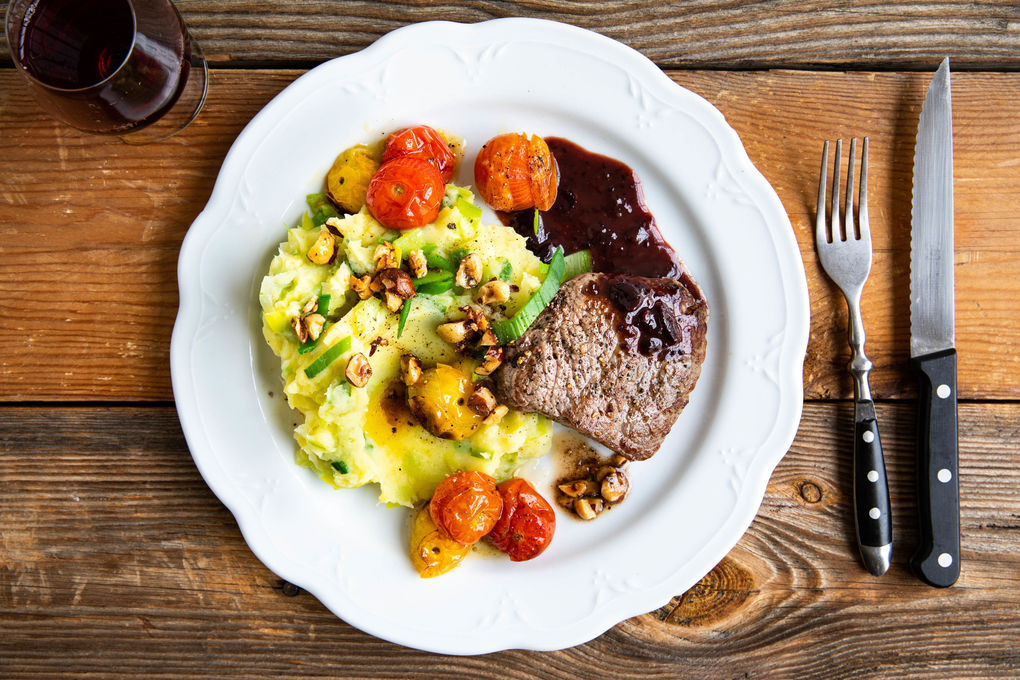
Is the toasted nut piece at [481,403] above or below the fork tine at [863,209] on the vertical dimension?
below

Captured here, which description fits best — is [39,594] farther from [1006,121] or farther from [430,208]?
[1006,121]

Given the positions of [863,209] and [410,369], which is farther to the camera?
[863,209]

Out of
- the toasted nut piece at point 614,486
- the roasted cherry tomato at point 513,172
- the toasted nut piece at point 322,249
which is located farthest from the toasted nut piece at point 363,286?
the toasted nut piece at point 614,486

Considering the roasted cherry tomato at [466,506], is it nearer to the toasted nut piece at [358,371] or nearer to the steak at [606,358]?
the steak at [606,358]

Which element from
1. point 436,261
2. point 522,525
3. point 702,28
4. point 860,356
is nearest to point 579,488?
point 522,525

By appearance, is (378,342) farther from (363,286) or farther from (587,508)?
(587,508)

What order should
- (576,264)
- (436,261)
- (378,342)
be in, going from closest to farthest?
(378,342) → (436,261) → (576,264)
